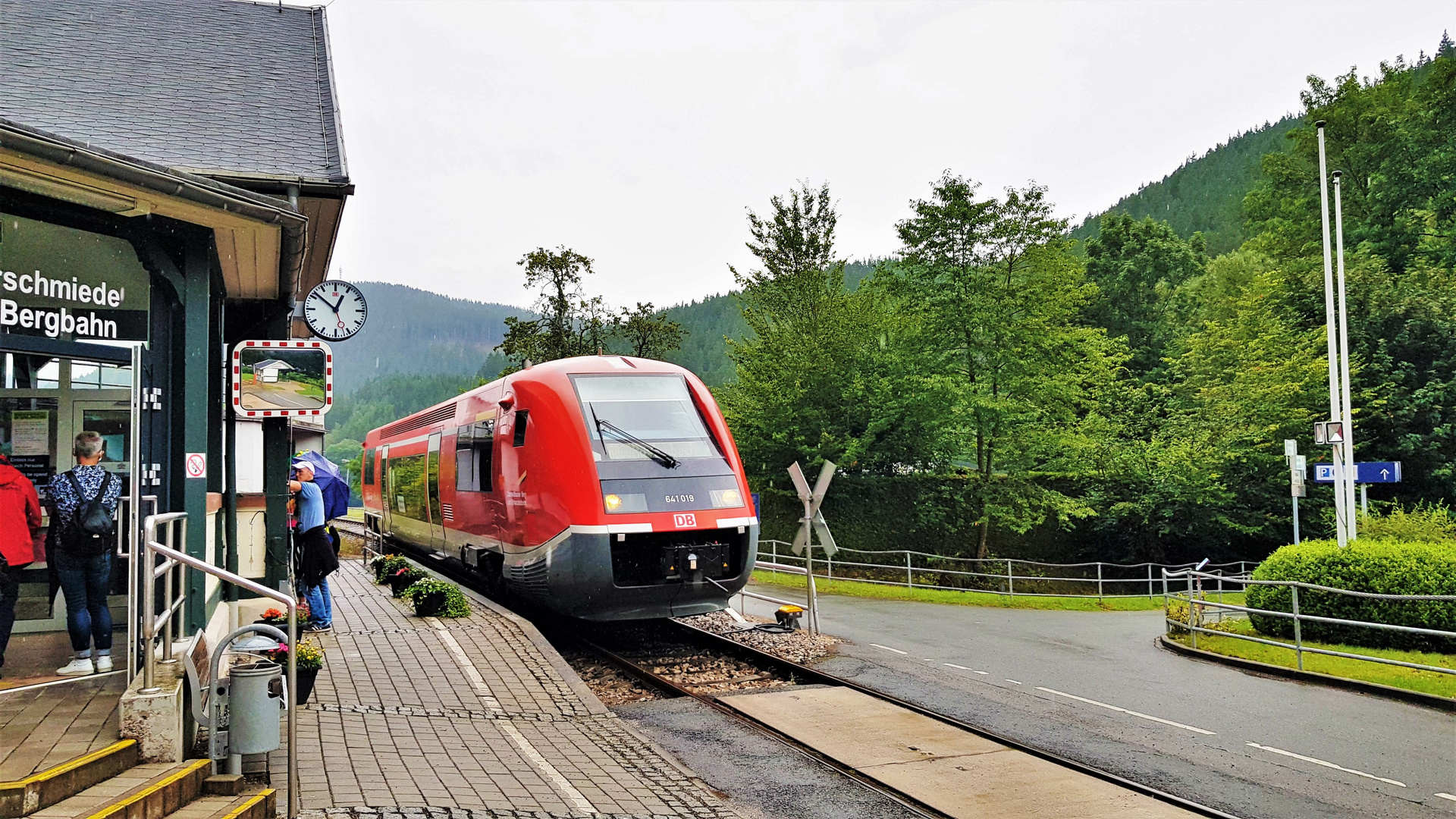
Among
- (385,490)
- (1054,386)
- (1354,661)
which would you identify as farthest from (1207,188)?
(1354,661)

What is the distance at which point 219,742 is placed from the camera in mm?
5559

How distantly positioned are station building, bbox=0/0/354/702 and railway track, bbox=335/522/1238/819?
4.14 metres

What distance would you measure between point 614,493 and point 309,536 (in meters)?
3.17

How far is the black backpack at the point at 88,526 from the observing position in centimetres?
619

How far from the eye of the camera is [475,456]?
14875 mm

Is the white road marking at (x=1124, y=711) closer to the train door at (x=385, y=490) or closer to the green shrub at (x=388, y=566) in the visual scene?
the green shrub at (x=388, y=566)

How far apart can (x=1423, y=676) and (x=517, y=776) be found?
10.1 metres

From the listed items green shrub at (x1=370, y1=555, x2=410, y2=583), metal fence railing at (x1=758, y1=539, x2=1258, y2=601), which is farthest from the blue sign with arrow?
green shrub at (x1=370, y1=555, x2=410, y2=583)

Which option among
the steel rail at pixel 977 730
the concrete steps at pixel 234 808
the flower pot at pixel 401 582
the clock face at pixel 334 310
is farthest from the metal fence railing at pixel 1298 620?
the clock face at pixel 334 310

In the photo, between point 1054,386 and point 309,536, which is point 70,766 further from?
point 1054,386

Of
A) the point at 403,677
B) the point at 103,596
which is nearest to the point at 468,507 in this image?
the point at 403,677

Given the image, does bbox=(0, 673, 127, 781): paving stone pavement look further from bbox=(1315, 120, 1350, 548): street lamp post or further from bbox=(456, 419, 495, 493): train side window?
bbox=(1315, 120, 1350, 548): street lamp post

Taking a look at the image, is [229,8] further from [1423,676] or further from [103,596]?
[1423,676]

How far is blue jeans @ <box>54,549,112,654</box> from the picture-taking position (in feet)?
20.4
